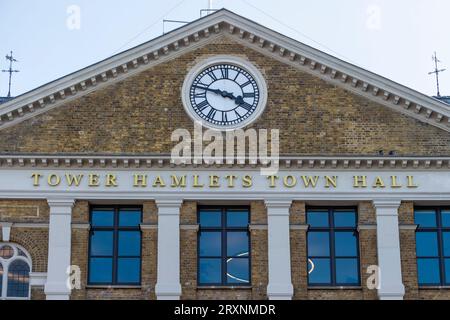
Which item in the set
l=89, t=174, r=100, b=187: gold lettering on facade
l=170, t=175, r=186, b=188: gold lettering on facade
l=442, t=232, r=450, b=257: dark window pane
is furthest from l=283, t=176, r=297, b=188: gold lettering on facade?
l=89, t=174, r=100, b=187: gold lettering on facade

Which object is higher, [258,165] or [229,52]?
[229,52]

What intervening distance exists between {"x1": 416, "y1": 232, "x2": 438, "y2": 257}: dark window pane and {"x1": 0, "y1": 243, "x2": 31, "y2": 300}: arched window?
38.3 ft

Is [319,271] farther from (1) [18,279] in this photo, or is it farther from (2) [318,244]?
(1) [18,279]

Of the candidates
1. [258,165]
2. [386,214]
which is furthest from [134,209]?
[386,214]

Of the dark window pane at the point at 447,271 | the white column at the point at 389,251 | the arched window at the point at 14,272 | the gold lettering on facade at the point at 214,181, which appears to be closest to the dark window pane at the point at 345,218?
the white column at the point at 389,251

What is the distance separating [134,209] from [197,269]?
8.93 feet

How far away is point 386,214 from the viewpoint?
107ft

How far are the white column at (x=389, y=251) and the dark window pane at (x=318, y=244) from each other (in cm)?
156

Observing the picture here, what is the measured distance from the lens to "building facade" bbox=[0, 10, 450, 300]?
32.0 metres

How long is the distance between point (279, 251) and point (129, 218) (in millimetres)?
4667

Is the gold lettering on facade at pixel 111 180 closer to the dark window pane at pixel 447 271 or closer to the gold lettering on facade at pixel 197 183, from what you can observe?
the gold lettering on facade at pixel 197 183

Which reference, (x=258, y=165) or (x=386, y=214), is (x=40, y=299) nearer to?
(x=258, y=165)

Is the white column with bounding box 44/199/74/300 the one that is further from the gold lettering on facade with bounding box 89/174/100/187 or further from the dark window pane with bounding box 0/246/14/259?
the dark window pane with bounding box 0/246/14/259

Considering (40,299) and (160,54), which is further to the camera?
(160,54)
